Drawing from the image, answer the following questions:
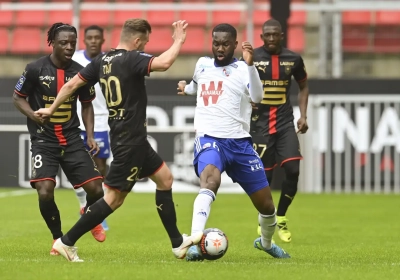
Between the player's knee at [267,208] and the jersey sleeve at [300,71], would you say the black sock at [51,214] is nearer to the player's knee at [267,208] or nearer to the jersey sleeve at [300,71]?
the player's knee at [267,208]

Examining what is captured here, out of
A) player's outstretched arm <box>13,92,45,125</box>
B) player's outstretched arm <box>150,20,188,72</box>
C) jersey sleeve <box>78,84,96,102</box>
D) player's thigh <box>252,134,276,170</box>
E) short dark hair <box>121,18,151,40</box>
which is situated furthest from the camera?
player's thigh <box>252,134,276,170</box>

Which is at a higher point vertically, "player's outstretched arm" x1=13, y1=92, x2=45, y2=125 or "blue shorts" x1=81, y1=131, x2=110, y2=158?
"player's outstretched arm" x1=13, y1=92, x2=45, y2=125

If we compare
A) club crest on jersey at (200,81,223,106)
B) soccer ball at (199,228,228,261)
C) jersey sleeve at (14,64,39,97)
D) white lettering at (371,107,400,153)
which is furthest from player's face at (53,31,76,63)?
white lettering at (371,107,400,153)

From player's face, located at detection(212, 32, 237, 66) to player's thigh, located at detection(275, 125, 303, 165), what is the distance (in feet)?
8.30

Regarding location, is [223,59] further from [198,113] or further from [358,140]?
[358,140]

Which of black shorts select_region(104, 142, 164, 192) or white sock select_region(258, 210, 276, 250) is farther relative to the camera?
white sock select_region(258, 210, 276, 250)

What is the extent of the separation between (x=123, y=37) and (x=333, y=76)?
12.0 meters

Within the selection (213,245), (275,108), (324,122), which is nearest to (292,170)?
(275,108)

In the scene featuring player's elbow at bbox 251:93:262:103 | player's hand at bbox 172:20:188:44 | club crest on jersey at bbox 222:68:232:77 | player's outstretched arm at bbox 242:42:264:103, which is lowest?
player's elbow at bbox 251:93:262:103

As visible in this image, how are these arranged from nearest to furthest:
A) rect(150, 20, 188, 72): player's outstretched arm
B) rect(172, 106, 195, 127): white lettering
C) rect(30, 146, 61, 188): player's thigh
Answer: rect(150, 20, 188, 72): player's outstretched arm < rect(30, 146, 61, 188): player's thigh < rect(172, 106, 195, 127): white lettering

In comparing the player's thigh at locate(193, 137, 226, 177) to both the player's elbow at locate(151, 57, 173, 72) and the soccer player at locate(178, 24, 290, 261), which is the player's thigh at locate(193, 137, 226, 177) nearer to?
the soccer player at locate(178, 24, 290, 261)

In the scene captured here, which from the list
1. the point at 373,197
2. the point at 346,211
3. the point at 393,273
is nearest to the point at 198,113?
the point at 393,273

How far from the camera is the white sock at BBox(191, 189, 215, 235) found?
7.68 metres

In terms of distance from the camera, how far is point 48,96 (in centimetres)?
893
